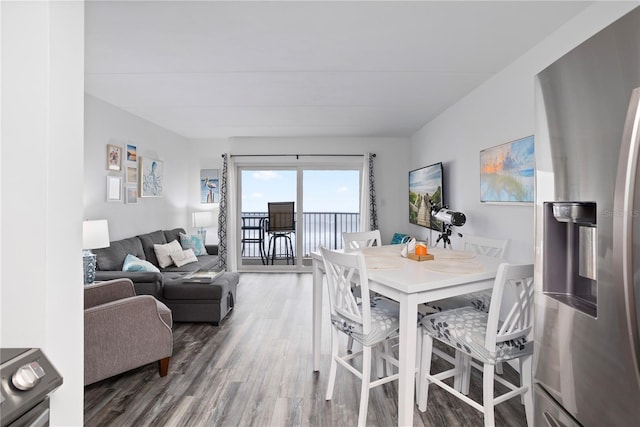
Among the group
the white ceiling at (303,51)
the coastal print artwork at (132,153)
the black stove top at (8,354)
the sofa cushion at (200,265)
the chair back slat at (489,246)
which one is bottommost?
the sofa cushion at (200,265)

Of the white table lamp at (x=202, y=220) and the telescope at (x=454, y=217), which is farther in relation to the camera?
the white table lamp at (x=202, y=220)

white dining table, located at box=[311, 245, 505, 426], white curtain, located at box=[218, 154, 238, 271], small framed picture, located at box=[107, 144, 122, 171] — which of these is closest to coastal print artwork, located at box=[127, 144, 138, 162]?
small framed picture, located at box=[107, 144, 122, 171]

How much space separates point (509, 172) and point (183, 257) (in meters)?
4.16

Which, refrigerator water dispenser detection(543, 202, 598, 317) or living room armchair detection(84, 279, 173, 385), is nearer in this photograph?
refrigerator water dispenser detection(543, 202, 598, 317)

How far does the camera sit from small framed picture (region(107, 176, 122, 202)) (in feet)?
13.1

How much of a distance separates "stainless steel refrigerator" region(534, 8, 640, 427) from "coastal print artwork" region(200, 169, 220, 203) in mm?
5767

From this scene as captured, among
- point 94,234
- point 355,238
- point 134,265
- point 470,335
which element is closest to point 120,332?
point 94,234

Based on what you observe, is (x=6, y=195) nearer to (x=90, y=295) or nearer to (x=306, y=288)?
(x=90, y=295)

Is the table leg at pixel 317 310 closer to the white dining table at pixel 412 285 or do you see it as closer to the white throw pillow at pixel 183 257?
the white dining table at pixel 412 285

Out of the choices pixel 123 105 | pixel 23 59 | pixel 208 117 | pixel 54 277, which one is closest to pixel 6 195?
pixel 54 277

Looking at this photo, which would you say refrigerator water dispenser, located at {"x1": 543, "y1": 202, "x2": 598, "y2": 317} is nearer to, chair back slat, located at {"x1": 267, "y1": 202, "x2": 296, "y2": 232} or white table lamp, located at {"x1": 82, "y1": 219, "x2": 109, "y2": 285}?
white table lamp, located at {"x1": 82, "y1": 219, "x2": 109, "y2": 285}

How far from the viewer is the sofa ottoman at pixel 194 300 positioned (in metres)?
3.47

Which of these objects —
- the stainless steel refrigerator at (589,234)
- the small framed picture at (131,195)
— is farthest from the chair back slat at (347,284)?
the small framed picture at (131,195)

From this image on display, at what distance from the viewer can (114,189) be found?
4105 millimetres
